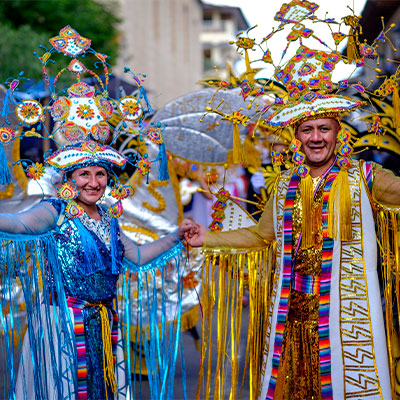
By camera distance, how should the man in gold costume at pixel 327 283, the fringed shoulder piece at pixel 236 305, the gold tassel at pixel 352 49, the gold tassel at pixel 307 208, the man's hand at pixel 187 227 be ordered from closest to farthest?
the man in gold costume at pixel 327 283 → the gold tassel at pixel 307 208 → the gold tassel at pixel 352 49 → the fringed shoulder piece at pixel 236 305 → the man's hand at pixel 187 227

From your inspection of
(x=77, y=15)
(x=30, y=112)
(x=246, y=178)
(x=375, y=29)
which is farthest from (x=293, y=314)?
(x=375, y=29)

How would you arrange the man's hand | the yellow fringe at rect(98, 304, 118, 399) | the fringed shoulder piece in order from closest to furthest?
the yellow fringe at rect(98, 304, 118, 399) → the fringed shoulder piece → the man's hand

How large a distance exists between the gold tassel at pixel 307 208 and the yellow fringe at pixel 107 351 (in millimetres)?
1019

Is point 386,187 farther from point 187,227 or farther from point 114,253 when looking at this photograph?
point 114,253

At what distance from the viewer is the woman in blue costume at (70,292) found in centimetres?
330

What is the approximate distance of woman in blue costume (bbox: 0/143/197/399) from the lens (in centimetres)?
330

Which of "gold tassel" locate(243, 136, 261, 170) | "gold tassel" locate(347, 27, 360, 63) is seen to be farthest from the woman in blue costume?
"gold tassel" locate(243, 136, 261, 170)

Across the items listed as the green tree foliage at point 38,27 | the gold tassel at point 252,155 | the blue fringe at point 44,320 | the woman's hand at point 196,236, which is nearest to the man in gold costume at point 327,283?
→ the woman's hand at point 196,236

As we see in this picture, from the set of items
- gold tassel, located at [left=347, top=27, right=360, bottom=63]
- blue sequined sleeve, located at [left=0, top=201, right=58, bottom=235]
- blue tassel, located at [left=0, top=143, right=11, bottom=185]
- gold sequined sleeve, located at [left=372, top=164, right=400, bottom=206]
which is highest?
gold tassel, located at [left=347, top=27, right=360, bottom=63]

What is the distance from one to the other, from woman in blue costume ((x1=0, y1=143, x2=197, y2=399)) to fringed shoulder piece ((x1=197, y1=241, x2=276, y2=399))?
497 mm

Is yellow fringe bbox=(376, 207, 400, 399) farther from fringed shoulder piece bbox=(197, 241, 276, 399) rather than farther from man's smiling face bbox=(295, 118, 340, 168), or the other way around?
fringed shoulder piece bbox=(197, 241, 276, 399)

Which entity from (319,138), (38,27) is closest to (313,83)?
(319,138)

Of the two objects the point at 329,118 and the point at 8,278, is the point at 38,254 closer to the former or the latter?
the point at 8,278

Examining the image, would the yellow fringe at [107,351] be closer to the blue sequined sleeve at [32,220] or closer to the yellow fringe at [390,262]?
the blue sequined sleeve at [32,220]
